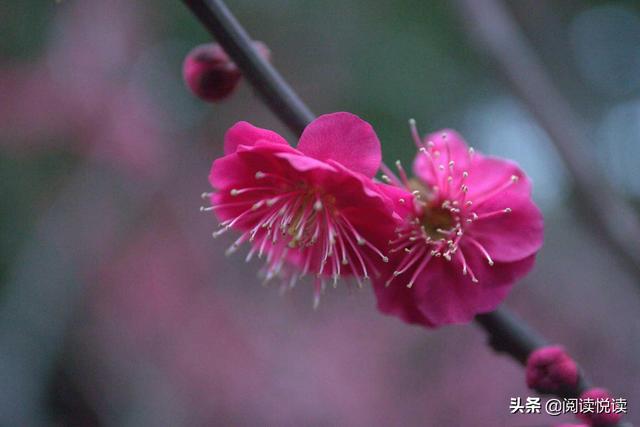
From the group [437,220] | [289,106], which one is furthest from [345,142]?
[437,220]

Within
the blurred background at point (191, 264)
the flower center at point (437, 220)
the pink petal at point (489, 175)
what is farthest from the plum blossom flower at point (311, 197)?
the blurred background at point (191, 264)

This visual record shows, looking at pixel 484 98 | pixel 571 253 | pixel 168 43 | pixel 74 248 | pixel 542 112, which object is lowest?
pixel 571 253

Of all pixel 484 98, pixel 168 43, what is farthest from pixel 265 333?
pixel 484 98

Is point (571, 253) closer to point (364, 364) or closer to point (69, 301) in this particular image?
point (364, 364)

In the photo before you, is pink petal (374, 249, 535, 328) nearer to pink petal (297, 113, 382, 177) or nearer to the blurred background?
pink petal (297, 113, 382, 177)

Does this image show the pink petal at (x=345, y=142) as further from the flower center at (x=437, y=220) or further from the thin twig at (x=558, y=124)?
the thin twig at (x=558, y=124)

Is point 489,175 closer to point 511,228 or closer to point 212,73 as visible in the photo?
point 511,228

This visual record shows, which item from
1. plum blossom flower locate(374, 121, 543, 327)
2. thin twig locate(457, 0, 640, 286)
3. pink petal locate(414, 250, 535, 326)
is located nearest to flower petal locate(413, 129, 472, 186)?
plum blossom flower locate(374, 121, 543, 327)
